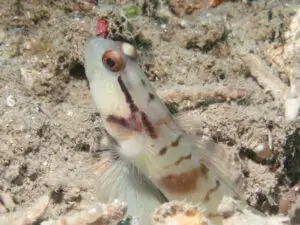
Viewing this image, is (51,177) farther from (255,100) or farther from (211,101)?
(255,100)

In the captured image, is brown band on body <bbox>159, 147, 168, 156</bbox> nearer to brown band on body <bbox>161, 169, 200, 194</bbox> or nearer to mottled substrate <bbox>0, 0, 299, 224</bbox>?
brown band on body <bbox>161, 169, 200, 194</bbox>

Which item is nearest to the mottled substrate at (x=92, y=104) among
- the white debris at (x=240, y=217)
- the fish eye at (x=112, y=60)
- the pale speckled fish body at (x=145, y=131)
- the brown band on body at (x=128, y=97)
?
the pale speckled fish body at (x=145, y=131)

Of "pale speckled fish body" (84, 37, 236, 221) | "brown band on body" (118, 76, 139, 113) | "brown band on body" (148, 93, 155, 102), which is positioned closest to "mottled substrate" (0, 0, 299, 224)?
"pale speckled fish body" (84, 37, 236, 221)

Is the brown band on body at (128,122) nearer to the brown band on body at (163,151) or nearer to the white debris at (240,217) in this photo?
the brown band on body at (163,151)

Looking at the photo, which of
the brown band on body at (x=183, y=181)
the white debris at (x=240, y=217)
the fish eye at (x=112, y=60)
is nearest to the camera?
the white debris at (x=240, y=217)

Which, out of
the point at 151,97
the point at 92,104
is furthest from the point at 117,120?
the point at 92,104

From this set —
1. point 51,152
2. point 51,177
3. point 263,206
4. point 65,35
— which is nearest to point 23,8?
point 65,35

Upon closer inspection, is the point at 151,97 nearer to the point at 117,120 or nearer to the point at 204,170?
the point at 117,120

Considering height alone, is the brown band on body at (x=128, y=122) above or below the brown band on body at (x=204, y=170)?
above
